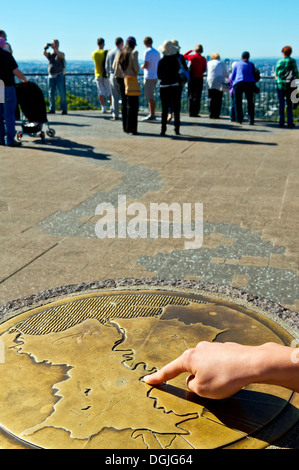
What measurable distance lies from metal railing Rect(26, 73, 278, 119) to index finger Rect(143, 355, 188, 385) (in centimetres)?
1432

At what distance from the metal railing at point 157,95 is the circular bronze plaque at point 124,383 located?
13518 millimetres

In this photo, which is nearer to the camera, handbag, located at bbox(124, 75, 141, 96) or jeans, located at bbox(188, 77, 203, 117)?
handbag, located at bbox(124, 75, 141, 96)

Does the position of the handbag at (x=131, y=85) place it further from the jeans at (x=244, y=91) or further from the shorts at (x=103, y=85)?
the shorts at (x=103, y=85)

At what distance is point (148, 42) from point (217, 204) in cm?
844

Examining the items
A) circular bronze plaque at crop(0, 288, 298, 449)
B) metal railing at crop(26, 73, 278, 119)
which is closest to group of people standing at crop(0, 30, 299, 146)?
metal railing at crop(26, 73, 278, 119)

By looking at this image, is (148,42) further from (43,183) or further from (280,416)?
(280,416)

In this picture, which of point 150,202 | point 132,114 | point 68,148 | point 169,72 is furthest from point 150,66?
point 150,202

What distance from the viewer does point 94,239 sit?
5773 mm

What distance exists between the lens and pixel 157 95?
19.4 meters

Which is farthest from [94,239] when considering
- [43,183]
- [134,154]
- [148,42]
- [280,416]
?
[148,42]

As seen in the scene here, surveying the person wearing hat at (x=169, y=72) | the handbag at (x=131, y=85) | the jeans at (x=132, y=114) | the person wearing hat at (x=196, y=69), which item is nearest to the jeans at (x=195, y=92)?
the person wearing hat at (x=196, y=69)

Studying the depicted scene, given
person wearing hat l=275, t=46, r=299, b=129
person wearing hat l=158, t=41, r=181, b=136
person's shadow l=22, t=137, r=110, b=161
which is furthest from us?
person wearing hat l=275, t=46, r=299, b=129

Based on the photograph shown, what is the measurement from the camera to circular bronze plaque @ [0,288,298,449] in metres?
2.63

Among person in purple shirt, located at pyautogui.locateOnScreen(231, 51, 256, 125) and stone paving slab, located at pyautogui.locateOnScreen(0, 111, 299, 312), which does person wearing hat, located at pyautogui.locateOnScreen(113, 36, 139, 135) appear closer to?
stone paving slab, located at pyautogui.locateOnScreen(0, 111, 299, 312)
